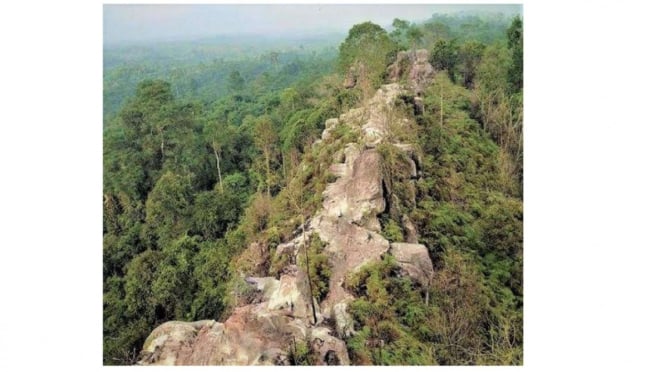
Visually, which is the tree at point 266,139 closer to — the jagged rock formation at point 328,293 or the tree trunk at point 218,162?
the tree trunk at point 218,162

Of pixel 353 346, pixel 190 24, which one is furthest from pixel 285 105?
pixel 353 346

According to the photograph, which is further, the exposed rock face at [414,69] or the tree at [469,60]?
the exposed rock face at [414,69]

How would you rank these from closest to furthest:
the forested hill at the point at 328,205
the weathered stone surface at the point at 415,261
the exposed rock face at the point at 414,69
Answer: the forested hill at the point at 328,205, the weathered stone surface at the point at 415,261, the exposed rock face at the point at 414,69

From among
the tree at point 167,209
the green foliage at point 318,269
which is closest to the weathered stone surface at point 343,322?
the green foliage at point 318,269

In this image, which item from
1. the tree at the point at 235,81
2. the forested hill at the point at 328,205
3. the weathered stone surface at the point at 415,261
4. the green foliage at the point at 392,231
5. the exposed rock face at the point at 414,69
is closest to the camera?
the forested hill at the point at 328,205

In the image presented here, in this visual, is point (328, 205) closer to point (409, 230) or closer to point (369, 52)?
point (409, 230)

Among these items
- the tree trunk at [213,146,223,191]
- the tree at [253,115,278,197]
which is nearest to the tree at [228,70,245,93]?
the tree at [253,115,278,197]

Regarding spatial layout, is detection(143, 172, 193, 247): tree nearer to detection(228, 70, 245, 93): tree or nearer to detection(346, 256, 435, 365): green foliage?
detection(228, 70, 245, 93): tree
